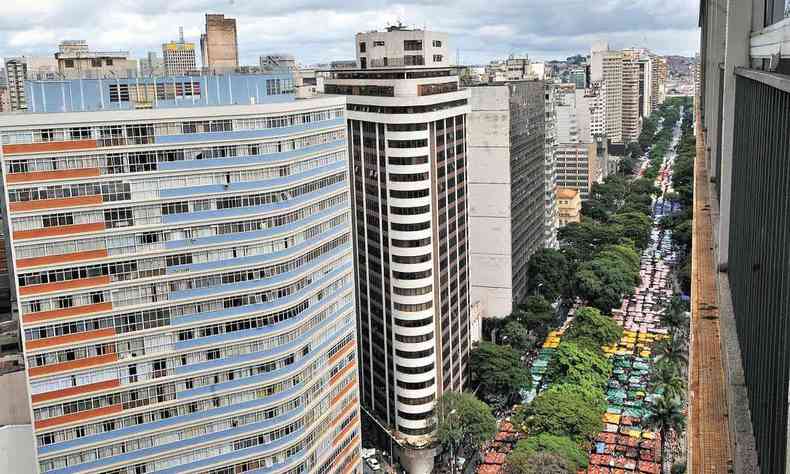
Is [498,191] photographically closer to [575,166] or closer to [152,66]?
[152,66]

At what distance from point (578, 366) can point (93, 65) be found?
137 ft

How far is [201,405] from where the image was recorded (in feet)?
122

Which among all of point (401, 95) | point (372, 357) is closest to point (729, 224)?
point (401, 95)

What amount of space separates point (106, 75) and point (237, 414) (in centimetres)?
1800

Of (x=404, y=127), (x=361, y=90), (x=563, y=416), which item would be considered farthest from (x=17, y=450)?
(x=563, y=416)

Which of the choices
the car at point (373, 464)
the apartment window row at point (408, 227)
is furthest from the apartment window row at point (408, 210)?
the car at point (373, 464)

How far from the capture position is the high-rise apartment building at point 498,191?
72.1 meters

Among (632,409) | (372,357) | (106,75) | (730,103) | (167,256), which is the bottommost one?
(632,409)

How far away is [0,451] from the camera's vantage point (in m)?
37.2

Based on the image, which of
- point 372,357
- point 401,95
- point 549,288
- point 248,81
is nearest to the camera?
point 248,81

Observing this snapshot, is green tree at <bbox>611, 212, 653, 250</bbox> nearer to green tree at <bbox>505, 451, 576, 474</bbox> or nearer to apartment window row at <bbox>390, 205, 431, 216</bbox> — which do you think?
apartment window row at <bbox>390, 205, 431, 216</bbox>

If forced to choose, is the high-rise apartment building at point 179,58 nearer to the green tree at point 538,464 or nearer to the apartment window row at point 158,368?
the apartment window row at point 158,368

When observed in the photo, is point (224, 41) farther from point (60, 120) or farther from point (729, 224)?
point (729, 224)

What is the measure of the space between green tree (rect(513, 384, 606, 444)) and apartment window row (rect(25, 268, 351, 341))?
20901 millimetres
